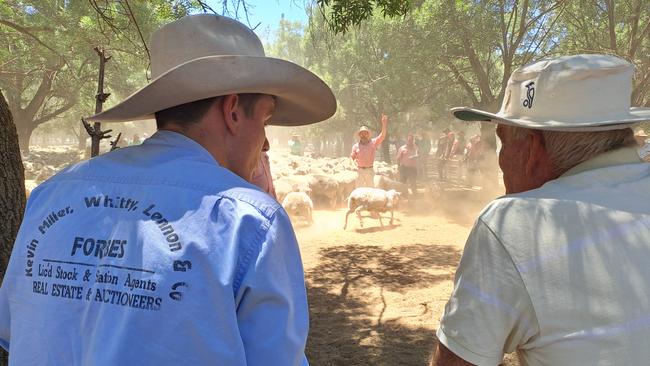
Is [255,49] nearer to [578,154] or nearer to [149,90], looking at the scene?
[149,90]

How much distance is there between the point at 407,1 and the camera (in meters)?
4.81

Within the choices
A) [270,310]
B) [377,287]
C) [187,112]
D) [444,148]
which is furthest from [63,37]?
[444,148]

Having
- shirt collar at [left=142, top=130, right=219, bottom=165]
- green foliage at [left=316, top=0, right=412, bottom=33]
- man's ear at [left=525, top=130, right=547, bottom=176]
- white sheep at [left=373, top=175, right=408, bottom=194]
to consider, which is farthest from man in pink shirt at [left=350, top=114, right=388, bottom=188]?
shirt collar at [left=142, top=130, right=219, bottom=165]

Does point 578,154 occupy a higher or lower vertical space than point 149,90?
lower

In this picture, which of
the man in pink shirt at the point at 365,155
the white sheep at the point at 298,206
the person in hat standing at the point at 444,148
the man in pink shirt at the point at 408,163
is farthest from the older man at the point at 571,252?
the person in hat standing at the point at 444,148

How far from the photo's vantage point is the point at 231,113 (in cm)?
133

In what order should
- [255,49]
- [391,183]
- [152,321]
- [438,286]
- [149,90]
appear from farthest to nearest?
[391,183], [438,286], [255,49], [149,90], [152,321]

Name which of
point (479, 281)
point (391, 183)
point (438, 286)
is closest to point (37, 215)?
point (479, 281)

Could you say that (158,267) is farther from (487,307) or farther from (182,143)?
(487,307)

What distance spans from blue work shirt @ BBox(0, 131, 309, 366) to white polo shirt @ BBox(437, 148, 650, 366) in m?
0.51

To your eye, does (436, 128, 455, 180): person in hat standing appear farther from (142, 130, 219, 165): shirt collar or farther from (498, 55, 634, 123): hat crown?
(142, 130, 219, 165): shirt collar

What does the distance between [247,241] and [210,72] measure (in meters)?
0.54

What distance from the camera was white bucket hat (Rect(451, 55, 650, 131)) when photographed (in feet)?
4.47

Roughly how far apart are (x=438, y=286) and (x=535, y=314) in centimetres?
524
